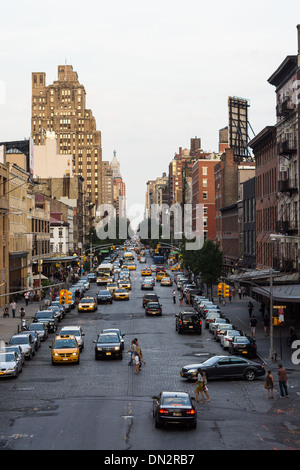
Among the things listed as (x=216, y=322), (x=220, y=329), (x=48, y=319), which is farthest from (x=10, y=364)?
(x=216, y=322)

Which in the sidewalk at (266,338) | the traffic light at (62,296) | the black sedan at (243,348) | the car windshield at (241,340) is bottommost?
the sidewalk at (266,338)

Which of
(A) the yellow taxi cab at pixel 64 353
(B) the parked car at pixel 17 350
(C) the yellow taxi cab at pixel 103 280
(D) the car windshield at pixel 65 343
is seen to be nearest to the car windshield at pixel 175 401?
(B) the parked car at pixel 17 350

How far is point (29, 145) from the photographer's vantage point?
103 m

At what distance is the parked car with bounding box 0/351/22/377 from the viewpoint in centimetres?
3506

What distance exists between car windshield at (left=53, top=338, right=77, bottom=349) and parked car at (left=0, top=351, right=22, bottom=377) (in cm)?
348

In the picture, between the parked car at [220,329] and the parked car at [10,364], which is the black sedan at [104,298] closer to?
the parked car at [220,329]

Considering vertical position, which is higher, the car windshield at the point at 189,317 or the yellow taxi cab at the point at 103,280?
the yellow taxi cab at the point at 103,280

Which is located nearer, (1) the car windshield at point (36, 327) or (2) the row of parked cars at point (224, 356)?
(2) the row of parked cars at point (224, 356)

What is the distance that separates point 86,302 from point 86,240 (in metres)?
119

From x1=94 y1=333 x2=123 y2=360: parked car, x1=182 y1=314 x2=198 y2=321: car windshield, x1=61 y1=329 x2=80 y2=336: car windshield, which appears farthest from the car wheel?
x1=182 y1=314 x2=198 y2=321: car windshield

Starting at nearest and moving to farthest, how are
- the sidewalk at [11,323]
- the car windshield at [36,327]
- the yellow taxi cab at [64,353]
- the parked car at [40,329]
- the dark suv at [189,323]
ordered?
the yellow taxi cab at [64,353], the parked car at [40,329], the car windshield at [36,327], the sidewalk at [11,323], the dark suv at [189,323]

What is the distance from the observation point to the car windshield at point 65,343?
40406mm
